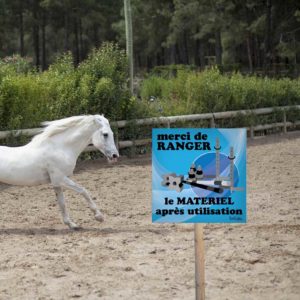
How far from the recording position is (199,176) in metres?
4.30

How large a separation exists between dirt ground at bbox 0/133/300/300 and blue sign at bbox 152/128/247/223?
954 millimetres

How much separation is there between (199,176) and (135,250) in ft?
7.81

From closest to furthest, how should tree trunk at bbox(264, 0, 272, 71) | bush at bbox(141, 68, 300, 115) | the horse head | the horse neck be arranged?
the horse head → the horse neck → bush at bbox(141, 68, 300, 115) → tree trunk at bbox(264, 0, 272, 71)

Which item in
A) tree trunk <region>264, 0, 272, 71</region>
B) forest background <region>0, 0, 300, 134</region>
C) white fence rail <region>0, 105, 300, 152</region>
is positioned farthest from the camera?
tree trunk <region>264, 0, 272, 71</region>

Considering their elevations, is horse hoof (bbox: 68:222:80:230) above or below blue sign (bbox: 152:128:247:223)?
below

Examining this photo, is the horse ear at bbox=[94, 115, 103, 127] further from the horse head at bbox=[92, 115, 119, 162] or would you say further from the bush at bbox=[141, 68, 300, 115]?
the bush at bbox=[141, 68, 300, 115]

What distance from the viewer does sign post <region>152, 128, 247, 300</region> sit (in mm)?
4297

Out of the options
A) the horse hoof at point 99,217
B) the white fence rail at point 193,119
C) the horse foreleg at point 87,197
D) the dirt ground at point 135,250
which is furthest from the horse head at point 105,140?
the white fence rail at point 193,119

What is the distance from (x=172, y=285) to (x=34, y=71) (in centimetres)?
1000

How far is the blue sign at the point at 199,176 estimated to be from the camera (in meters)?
4.30

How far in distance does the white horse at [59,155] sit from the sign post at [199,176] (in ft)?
11.2

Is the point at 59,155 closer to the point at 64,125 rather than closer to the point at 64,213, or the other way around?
the point at 64,125

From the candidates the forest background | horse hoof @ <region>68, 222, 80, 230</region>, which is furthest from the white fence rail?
horse hoof @ <region>68, 222, 80, 230</region>

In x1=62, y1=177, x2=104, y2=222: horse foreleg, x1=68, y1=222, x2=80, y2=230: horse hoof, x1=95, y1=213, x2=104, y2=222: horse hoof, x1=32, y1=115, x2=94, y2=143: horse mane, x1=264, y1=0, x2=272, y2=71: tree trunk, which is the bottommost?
x1=68, y1=222, x2=80, y2=230: horse hoof
